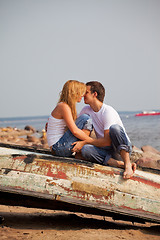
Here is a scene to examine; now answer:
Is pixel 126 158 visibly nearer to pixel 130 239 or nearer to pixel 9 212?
pixel 130 239

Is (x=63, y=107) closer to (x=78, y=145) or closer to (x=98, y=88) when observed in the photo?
(x=78, y=145)

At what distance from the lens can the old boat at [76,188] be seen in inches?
126

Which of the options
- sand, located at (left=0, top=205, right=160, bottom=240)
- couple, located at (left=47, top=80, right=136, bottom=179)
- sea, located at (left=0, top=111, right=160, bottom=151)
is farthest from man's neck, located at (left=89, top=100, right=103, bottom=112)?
sea, located at (left=0, top=111, right=160, bottom=151)

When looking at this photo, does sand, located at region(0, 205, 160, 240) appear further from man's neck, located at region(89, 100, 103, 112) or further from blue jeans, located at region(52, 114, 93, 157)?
man's neck, located at region(89, 100, 103, 112)

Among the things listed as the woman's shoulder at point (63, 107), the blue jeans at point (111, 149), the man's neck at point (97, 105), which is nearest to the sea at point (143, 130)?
the man's neck at point (97, 105)

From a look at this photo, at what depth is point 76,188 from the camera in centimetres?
327

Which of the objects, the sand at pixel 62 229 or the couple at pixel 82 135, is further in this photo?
the couple at pixel 82 135

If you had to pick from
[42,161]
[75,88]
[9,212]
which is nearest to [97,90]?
[75,88]

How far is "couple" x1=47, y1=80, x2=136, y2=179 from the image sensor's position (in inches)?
138

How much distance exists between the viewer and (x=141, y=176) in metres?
3.53

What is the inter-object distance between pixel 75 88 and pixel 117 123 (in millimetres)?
766

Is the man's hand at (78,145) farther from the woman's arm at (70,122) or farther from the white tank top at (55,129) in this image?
the white tank top at (55,129)

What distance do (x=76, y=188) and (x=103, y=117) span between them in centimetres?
109

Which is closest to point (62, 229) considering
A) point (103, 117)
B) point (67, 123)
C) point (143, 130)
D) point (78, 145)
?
point (78, 145)
